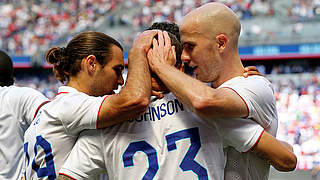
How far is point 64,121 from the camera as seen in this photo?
2.13 m

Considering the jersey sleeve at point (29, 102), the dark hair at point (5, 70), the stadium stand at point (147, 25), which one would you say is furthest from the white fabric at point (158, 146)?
the stadium stand at point (147, 25)

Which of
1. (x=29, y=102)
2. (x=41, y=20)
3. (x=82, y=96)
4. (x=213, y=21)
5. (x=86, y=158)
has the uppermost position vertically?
(x=213, y=21)

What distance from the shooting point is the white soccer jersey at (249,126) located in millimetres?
1937

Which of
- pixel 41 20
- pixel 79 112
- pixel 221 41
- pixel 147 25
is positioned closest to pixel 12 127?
pixel 79 112

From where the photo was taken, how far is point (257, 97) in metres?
2.00

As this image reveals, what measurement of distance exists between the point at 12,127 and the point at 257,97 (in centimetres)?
197

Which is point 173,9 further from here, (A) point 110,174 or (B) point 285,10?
(A) point 110,174

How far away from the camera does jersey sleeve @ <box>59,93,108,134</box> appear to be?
2.01 m

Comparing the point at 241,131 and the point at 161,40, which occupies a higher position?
the point at 161,40

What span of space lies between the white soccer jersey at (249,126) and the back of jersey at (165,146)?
0.09m

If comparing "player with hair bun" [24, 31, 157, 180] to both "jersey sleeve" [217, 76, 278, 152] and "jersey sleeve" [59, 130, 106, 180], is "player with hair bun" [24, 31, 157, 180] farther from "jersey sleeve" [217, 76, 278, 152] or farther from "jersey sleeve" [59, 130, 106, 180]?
"jersey sleeve" [217, 76, 278, 152]

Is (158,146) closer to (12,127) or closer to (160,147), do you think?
(160,147)

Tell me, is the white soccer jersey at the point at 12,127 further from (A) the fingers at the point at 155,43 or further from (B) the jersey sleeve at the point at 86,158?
(A) the fingers at the point at 155,43

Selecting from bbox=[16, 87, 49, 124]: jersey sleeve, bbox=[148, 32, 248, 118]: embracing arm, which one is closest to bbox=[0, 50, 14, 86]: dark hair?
bbox=[16, 87, 49, 124]: jersey sleeve
